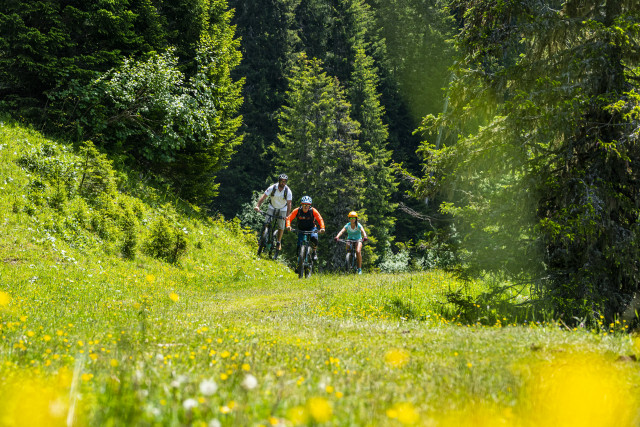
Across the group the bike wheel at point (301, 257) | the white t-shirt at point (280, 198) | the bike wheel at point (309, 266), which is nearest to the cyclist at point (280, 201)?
the white t-shirt at point (280, 198)

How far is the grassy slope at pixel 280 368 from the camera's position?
218cm

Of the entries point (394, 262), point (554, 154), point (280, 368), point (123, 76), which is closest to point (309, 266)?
point (123, 76)

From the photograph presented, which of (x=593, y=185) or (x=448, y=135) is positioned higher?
(x=448, y=135)

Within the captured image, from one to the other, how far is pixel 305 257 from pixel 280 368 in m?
13.2

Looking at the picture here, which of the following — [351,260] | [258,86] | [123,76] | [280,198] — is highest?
[258,86]

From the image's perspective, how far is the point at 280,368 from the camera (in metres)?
3.47

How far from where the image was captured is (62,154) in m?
Result: 15.0

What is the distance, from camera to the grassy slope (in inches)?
85.8

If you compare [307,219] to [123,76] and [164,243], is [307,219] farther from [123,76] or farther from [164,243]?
[123,76]

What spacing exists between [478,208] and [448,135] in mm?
2023

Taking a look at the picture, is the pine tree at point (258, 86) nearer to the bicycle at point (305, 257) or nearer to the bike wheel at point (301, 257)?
the bicycle at point (305, 257)

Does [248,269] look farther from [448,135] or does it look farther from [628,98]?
[628,98]

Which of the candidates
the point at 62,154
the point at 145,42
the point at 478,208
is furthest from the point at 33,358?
the point at 145,42

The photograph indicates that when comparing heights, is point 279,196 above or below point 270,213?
above
